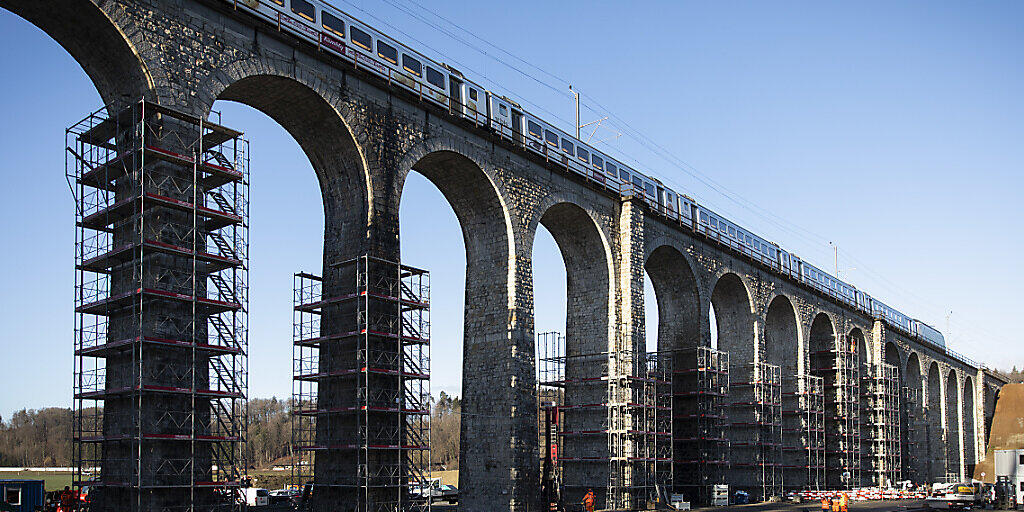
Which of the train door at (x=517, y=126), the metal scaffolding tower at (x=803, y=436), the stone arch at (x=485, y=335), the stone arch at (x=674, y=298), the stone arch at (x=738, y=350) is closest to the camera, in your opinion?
the stone arch at (x=485, y=335)

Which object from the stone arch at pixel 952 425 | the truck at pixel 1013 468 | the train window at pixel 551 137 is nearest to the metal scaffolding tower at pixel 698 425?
the train window at pixel 551 137

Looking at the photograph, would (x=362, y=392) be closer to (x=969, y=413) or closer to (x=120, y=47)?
(x=120, y=47)

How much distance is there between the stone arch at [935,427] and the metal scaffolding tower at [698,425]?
44.2 metres

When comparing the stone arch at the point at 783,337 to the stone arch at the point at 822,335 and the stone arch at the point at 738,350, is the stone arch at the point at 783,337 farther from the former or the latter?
the stone arch at the point at 738,350

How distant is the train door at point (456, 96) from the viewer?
106ft

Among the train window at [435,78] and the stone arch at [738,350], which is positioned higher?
the train window at [435,78]

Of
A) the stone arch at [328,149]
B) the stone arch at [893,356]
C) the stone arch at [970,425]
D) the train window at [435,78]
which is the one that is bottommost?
the stone arch at [970,425]

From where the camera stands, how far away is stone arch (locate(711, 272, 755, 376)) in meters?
51.0

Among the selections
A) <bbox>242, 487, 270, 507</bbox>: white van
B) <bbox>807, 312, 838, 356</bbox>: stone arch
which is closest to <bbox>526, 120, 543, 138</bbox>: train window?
<bbox>242, 487, 270, 507</bbox>: white van

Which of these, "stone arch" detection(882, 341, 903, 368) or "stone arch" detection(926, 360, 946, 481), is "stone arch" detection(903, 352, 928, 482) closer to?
"stone arch" detection(926, 360, 946, 481)

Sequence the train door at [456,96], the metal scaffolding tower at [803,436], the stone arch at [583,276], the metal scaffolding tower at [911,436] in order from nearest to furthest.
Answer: the train door at [456,96] → the stone arch at [583,276] → the metal scaffolding tower at [803,436] → the metal scaffolding tower at [911,436]

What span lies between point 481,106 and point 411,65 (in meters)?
4.08

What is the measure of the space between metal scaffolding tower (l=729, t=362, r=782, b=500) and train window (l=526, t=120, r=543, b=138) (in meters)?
21.7

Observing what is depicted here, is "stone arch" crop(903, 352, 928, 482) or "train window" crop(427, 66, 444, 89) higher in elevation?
"train window" crop(427, 66, 444, 89)
